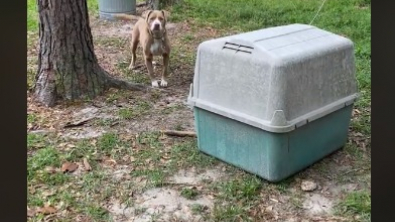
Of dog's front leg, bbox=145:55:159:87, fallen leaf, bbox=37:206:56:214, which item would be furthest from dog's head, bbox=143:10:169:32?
fallen leaf, bbox=37:206:56:214

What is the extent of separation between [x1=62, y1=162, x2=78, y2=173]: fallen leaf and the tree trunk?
2.05 ft

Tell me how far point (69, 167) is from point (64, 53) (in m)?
0.75

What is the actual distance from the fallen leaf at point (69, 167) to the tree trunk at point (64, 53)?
2.05ft

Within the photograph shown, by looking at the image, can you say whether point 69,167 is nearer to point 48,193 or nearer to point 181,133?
point 48,193

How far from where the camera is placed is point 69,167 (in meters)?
1.89

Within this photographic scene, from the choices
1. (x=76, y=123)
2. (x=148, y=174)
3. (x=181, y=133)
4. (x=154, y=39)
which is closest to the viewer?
(x=148, y=174)

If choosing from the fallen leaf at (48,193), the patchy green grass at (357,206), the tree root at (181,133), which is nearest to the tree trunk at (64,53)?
the tree root at (181,133)

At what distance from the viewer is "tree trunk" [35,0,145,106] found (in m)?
2.39

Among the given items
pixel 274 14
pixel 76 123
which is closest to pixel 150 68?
pixel 76 123

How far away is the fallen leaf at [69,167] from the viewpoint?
1.87 m

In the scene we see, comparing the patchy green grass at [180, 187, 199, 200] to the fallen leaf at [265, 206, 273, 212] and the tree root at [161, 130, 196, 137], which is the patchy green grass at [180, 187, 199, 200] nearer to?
the fallen leaf at [265, 206, 273, 212]

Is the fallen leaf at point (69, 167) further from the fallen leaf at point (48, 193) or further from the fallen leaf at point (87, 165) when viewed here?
the fallen leaf at point (48, 193)

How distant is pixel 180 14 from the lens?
4367mm

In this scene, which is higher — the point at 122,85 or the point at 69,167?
the point at 122,85
